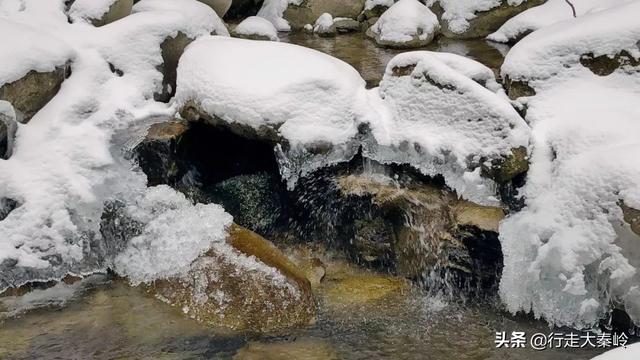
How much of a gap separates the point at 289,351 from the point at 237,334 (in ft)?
1.48

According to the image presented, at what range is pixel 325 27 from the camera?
9.51 metres

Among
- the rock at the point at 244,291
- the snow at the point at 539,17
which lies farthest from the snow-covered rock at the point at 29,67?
the snow at the point at 539,17

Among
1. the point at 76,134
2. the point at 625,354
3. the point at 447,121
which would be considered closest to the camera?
the point at 625,354

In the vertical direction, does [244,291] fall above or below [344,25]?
below

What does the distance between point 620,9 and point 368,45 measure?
4136 millimetres

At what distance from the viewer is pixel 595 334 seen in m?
4.11

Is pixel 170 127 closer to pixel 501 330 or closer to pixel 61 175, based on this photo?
pixel 61 175

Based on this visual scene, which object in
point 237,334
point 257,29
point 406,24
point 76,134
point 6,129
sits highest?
point 406,24

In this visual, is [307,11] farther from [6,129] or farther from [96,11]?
[6,129]

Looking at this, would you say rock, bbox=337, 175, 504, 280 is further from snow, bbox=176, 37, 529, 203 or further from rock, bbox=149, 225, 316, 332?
rock, bbox=149, 225, 316, 332

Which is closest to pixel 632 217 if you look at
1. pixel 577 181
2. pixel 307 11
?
pixel 577 181

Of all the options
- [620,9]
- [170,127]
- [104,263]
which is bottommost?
[104,263]

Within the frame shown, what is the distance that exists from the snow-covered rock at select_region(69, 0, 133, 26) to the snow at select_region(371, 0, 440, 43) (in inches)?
158

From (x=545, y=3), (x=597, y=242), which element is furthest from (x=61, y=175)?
(x=545, y=3)
